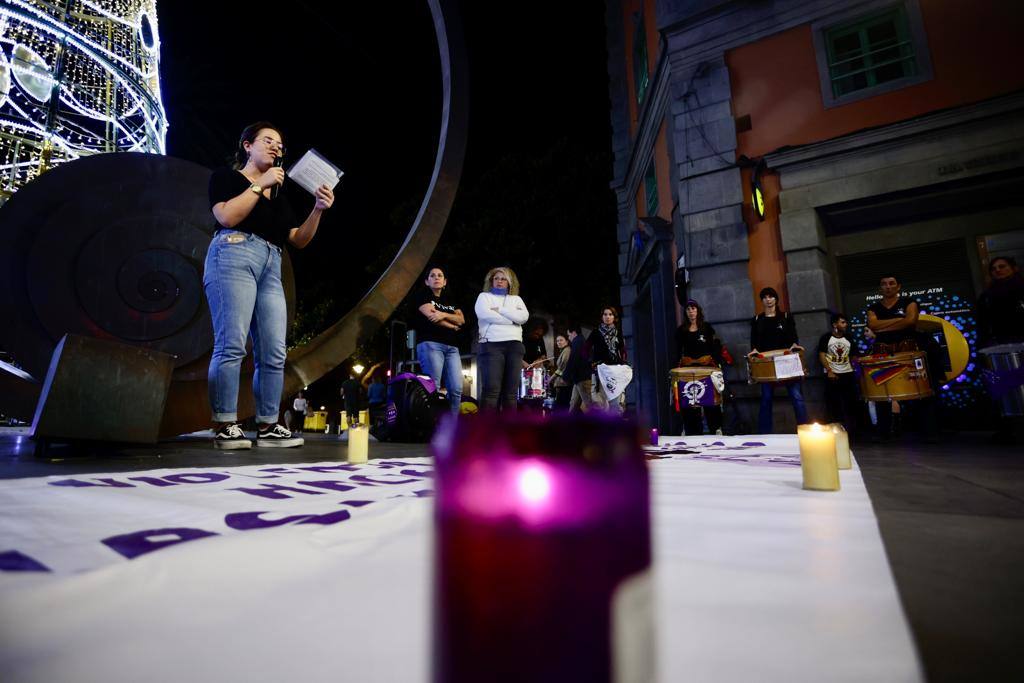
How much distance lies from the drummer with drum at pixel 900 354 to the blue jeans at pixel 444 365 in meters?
3.73

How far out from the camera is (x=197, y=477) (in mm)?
1730

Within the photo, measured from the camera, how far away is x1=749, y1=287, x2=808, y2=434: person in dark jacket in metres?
5.25

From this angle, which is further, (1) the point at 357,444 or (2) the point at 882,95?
(2) the point at 882,95

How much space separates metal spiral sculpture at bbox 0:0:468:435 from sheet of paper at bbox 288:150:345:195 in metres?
1.72

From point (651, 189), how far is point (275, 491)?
894 centimetres

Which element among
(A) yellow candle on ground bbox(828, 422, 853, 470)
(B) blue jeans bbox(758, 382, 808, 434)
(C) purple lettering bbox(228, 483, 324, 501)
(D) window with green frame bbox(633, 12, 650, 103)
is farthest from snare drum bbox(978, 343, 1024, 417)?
(D) window with green frame bbox(633, 12, 650, 103)

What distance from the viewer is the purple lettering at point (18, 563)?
2.13 feet

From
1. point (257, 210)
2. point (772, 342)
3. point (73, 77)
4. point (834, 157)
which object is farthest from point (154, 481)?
point (73, 77)

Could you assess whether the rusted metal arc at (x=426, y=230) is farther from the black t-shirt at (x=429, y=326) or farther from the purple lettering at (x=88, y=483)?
the purple lettering at (x=88, y=483)

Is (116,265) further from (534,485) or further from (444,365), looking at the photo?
(534,485)

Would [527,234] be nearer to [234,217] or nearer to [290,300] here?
[290,300]

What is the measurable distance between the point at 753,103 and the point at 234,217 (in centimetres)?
675

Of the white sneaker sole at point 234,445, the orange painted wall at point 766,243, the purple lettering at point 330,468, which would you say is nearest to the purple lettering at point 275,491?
the purple lettering at point 330,468

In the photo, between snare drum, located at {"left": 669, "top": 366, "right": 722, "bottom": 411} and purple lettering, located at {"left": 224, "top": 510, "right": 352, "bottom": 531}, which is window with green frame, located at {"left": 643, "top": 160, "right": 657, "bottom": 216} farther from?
purple lettering, located at {"left": 224, "top": 510, "right": 352, "bottom": 531}
